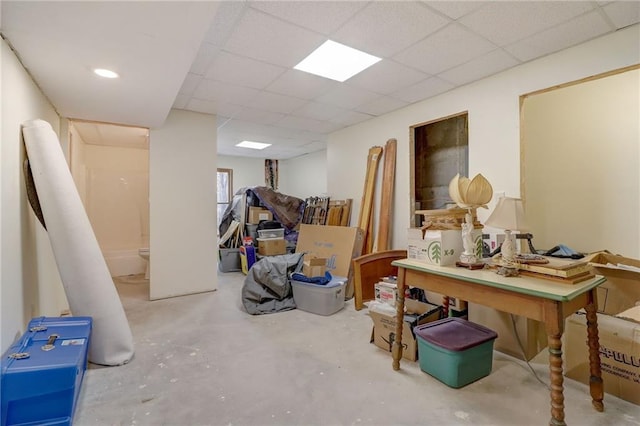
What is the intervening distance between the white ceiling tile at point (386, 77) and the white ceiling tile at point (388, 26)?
12.4 inches

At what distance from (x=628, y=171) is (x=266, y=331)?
12.4 feet

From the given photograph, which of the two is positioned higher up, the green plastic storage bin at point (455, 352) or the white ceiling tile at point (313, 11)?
the white ceiling tile at point (313, 11)

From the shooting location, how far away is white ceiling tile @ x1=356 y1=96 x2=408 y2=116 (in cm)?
387

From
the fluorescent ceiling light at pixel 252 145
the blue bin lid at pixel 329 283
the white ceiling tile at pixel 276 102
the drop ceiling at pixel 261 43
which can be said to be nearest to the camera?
the drop ceiling at pixel 261 43

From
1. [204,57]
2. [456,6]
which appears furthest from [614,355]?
[204,57]

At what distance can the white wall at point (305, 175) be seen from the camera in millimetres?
7340

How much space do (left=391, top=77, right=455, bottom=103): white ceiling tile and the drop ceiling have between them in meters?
0.02

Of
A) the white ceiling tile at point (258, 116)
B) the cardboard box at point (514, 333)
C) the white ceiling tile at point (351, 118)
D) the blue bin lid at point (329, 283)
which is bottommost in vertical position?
the cardboard box at point (514, 333)

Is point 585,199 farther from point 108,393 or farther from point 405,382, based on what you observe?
point 108,393

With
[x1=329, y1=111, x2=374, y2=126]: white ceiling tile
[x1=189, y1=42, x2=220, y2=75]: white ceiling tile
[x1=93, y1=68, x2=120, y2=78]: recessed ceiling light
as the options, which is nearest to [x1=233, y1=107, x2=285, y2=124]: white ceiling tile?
[x1=329, y1=111, x2=374, y2=126]: white ceiling tile

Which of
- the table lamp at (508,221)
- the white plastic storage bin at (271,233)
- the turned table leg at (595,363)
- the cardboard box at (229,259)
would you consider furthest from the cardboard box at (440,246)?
the cardboard box at (229,259)

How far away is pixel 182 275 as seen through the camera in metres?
4.14

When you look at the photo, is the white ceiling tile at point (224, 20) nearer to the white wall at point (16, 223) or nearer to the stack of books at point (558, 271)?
the white wall at point (16, 223)

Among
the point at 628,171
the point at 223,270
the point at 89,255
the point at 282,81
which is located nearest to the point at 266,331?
the point at 89,255
